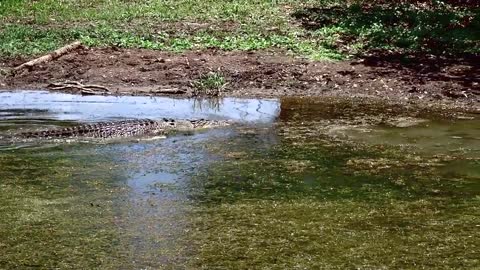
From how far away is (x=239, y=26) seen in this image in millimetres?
14953

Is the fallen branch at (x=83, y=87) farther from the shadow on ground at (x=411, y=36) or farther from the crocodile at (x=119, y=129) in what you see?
the shadow on ground at (x=411, y=36)

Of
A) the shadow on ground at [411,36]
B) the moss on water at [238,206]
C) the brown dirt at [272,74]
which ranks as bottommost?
the moss on water at [238,206]

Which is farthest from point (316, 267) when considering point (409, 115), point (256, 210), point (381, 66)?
point (381, 66)

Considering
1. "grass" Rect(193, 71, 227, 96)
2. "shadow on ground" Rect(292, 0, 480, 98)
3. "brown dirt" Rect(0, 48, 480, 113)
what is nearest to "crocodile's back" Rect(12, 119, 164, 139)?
"grass" Rect(193, 71, 227, 96)

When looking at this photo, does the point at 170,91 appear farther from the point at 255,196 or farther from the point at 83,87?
the point at 255,196

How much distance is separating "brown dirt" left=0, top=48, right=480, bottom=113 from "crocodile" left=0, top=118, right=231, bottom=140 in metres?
2.18

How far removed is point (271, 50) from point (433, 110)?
3796mm

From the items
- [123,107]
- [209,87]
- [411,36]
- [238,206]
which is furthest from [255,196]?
[411,36]

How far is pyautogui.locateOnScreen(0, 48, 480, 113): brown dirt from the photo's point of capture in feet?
35.2

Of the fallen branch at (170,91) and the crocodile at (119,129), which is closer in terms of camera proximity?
the crocodile at (119,129)

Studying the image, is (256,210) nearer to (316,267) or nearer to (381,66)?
(316,267)

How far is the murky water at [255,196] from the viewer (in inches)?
188

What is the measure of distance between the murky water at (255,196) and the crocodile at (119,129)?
0.66 ft

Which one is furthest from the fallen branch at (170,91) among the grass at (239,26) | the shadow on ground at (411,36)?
the shadow on ground at (411,36)
